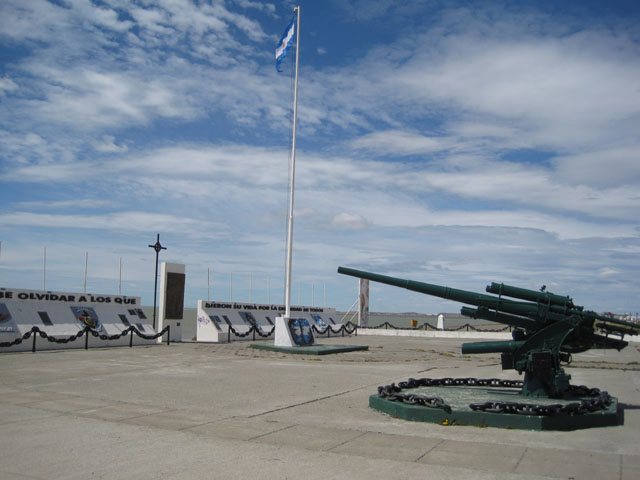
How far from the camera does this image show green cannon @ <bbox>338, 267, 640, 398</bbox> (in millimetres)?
9375

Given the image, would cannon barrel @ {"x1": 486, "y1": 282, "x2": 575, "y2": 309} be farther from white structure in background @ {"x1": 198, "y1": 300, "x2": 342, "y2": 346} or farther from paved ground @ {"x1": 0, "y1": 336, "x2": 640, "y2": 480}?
white structure in background @ {"x1": 198, "y1": 300, "x2": 342, "y2": 346}

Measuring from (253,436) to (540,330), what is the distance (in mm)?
5173

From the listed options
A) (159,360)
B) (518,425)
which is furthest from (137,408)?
(159,360)

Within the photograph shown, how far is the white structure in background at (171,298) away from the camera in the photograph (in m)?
26.5

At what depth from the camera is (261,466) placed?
5.92m

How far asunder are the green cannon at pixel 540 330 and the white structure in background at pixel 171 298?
59.7 feet

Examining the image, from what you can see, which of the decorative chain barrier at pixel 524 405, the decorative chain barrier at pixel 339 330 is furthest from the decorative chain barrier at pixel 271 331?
the decorative chain barrier at pixel 524 405

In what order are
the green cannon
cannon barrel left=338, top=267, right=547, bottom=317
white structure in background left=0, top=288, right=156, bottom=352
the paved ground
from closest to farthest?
the paved ground → the green cannon → cannon barrel left=338, top=267, right=547, bottom=317 → white structure in background left=0, top=288, right=156, bottom=352

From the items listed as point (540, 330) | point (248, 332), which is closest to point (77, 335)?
point (248, 332)

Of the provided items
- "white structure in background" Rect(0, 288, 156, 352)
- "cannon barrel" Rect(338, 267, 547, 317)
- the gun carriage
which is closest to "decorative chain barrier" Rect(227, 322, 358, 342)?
"white structure in background" Rect(0, 288, 156, 352)

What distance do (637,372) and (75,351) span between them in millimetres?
17575

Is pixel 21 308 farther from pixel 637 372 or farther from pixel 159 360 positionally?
pixel 637 372

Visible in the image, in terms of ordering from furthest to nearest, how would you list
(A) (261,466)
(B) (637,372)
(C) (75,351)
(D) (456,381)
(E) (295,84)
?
(E) (295,84), (C) (75,351), (B) (637,372), (D) (456,381), (A) (261,466)

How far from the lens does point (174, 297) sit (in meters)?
26.9
